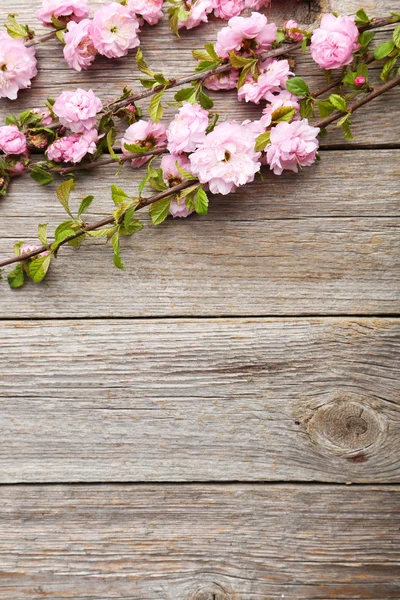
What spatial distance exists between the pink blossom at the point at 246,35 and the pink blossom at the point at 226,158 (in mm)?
115

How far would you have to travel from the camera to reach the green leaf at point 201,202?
2.90 ft

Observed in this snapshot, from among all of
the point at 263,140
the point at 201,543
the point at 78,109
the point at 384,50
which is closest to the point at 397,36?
the point at 384,50

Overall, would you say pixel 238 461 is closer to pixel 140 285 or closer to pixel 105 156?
pixel 140 285

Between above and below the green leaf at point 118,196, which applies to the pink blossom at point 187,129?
above

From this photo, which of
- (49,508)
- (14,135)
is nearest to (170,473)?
(49,508)

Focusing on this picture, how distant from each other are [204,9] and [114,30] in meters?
0.14

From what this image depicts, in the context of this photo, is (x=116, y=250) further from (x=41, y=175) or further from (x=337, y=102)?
(x=337, y=102)

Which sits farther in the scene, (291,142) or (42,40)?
(42,40)

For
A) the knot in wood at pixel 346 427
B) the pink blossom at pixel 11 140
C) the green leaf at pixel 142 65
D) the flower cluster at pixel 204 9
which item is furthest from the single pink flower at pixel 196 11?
the knot in wood at pixel 346 427

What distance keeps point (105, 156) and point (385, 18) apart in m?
0.47

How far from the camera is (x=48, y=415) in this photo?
0.94m

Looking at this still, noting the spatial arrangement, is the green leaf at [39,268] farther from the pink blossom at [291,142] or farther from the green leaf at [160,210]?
the pink blossom at [291,142]

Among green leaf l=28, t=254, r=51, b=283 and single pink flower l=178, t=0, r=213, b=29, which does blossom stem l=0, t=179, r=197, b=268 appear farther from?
single pink flower l=178, t=0, r=213, b=29

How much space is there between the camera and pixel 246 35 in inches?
34.7
